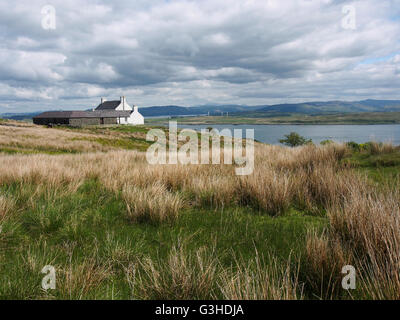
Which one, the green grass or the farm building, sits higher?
the farm building

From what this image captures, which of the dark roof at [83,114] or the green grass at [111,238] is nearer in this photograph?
the green grass at [111,238]

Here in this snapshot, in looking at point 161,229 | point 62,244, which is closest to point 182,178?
point 161,229

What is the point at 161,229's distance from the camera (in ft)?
13.3

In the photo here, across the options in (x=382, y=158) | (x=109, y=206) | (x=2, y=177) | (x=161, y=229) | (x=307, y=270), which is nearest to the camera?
(x=307, y=270)

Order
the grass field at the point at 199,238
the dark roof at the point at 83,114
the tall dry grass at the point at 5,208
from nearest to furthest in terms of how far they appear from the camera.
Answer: the grass field at the point at 199,238 < the tall dry grass at the point at 5,208 < the dark roof at the point at 83,114

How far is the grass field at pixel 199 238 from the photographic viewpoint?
7.88 feet

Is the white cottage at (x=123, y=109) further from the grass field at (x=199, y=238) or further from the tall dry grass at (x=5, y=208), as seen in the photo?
the tall dry grass at (x=5, y=208)

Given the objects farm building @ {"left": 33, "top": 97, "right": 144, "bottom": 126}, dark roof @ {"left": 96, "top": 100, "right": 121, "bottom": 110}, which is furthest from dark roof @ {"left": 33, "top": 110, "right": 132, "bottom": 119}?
dark roof @ {"left": 96, "top": 100, "right": 121, "bottom": 110}

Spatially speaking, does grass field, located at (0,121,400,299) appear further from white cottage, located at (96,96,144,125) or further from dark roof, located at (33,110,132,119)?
white cottage, located at (96,96,144,125)

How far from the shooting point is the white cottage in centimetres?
8569

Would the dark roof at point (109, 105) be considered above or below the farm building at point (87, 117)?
above

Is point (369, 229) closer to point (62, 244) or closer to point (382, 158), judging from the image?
point (62, 244)

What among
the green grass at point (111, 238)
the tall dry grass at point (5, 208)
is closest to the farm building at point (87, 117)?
the tall dry grass at point (5, 208)
